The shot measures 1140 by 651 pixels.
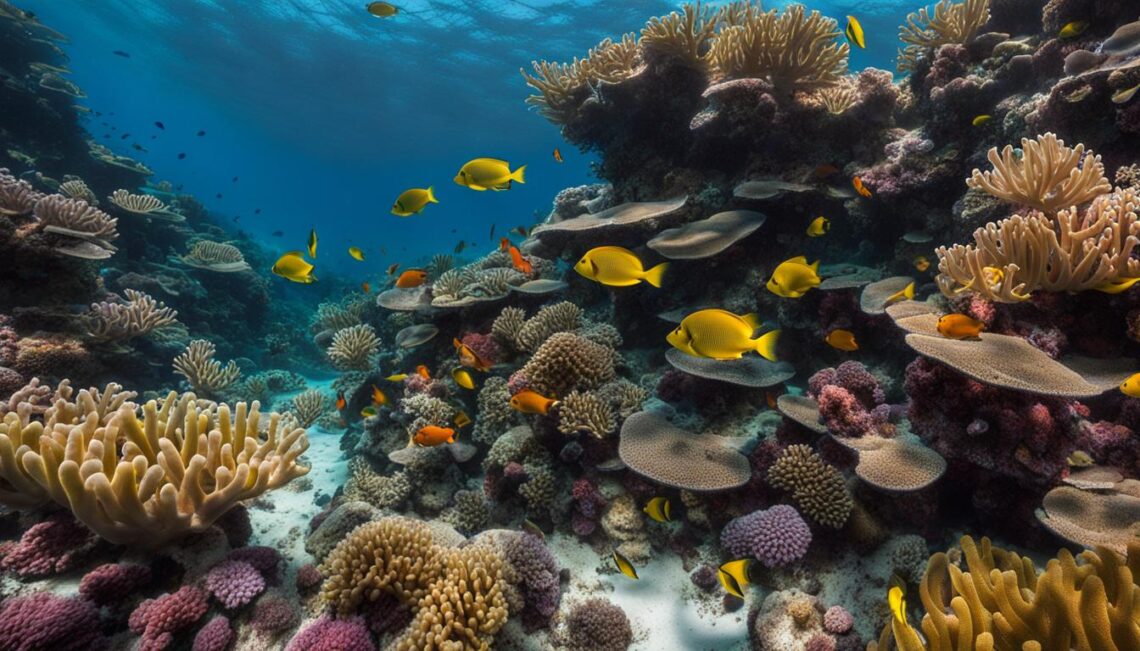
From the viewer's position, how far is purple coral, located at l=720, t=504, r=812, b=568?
3.80 meters

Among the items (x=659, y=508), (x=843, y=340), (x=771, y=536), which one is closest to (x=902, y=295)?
(x=843, y=340)

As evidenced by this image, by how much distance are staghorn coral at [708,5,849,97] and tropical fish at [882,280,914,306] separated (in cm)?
355

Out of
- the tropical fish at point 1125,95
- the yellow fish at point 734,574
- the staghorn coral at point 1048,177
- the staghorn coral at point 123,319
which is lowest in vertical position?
the staghorn coral at point 123,319

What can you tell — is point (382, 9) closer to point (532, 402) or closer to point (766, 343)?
point (532, 402)

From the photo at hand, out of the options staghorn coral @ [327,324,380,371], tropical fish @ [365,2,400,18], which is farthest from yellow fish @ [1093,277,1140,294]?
tropical fish @ [365,2,400,18]

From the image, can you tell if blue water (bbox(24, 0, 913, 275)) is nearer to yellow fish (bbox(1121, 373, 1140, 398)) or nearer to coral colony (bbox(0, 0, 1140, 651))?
coral colony (bbox(0, 0, 1140, 651))

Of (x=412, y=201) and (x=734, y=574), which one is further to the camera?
(x=412, y=201)

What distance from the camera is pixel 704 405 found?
523 cm

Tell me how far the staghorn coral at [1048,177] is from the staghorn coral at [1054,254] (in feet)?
0.53

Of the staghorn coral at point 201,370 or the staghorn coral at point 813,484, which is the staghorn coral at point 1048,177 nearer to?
the staghorn coral at point 813,484

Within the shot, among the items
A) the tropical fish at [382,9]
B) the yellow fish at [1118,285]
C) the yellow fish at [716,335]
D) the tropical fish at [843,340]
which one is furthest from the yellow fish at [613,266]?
the tropical fish at [382,9]

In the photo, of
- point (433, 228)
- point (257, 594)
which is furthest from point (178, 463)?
point (433, 228)

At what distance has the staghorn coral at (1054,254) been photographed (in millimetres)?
3457

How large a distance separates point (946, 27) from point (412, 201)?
7.71 meters
